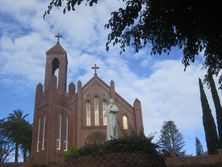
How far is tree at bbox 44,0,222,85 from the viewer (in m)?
7.85

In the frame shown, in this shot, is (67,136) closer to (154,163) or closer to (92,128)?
(92,128)

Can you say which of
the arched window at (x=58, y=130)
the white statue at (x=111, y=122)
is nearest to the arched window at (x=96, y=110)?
the arched window at (x=58, y=130)

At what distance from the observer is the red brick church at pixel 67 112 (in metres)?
34.9

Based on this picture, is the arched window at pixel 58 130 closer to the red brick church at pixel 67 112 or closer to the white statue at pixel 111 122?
the red brick church at pixel 67 112

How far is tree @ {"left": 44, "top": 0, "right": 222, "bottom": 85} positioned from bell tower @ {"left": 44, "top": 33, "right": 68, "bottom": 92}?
29.8 meters

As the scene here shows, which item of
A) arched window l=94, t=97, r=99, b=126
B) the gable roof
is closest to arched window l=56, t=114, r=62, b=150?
arched window l=94, t=97, r=99, b=126

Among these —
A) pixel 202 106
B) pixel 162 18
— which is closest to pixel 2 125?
pixel 202 106

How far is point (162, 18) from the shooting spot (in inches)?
338

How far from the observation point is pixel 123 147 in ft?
44.7

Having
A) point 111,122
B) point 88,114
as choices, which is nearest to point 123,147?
point 111,122

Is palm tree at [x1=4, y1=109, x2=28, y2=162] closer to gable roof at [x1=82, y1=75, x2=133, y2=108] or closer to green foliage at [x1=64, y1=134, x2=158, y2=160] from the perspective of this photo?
gable roof at [x1=82, y1=75, x2=133, y2=108]

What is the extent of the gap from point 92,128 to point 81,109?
2761mm

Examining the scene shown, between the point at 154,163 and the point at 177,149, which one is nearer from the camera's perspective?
the point at 154,163

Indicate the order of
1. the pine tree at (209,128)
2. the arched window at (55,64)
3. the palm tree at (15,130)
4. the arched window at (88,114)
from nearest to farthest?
the pine tree at (209,128), the arched window at (88,114), the arched window at (55,64), the palm tree at (15,130)
